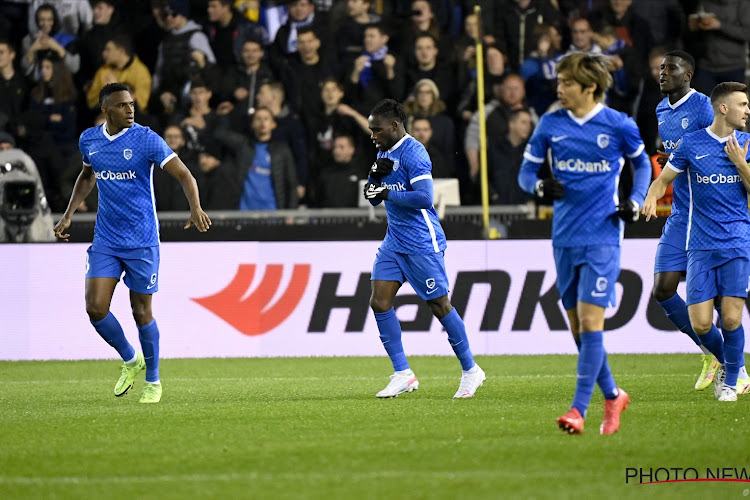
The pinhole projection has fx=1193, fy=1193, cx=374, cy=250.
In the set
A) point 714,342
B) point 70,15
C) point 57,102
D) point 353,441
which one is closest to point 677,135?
point 714,342

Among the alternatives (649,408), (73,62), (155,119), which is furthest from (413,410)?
→ (73,62)

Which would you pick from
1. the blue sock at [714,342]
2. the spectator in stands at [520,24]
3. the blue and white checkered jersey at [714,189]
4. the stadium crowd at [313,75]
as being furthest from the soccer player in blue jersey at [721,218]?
the spectator in stands at [520,24]

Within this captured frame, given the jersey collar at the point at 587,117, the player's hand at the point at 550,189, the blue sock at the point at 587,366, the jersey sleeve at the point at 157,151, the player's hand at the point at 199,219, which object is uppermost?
the jersey collar at the point at 587,117

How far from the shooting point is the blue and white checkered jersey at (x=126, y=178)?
9.18m

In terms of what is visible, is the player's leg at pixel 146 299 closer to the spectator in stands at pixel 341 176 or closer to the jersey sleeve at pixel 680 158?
the jersey sleeve at pixel 680 158

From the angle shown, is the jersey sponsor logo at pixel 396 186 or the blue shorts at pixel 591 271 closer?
the blue shorts at pixel 591 271

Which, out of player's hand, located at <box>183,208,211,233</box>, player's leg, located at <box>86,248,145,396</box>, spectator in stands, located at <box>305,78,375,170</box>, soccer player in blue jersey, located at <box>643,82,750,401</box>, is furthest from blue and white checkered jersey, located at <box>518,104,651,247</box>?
spectator in stands, located at <box>305,78,375,170</box>

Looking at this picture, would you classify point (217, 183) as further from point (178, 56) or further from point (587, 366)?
point (587, 366)

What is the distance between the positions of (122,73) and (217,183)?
2294 millimetres

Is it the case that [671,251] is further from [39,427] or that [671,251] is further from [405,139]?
[39,427]

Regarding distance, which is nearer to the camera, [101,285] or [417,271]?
[101,285]

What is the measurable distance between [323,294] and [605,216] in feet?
24.2

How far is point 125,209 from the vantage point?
Result: 9.23 metres

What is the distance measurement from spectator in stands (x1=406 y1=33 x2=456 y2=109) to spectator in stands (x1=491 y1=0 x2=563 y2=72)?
3.09 feet
